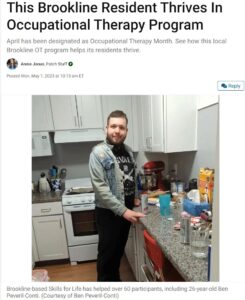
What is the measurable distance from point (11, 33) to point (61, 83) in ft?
0.56

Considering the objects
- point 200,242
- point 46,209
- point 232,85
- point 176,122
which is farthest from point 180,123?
point 46,209

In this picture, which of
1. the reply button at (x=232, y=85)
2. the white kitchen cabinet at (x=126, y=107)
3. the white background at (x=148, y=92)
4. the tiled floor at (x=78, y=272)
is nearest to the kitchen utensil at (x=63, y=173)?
the white kitchen cabinet at (x=126, y=107)

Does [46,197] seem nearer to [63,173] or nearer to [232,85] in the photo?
Answer: [63,173]

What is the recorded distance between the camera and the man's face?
1181 millimetres

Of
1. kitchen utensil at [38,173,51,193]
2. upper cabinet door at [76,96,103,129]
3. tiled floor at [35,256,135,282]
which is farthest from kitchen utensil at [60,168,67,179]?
tiled floor at [35,256,135,282]

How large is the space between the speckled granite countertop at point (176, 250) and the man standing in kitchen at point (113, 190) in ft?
0.46

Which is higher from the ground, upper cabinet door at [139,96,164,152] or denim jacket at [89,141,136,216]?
upper cabinet door at [139,96,164,152]

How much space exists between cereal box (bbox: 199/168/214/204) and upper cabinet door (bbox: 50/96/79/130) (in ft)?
4.95

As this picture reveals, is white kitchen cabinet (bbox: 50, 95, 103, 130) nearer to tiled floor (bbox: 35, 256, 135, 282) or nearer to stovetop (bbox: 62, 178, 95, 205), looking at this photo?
stovetop (bbox: 62, 178, 95, 205)

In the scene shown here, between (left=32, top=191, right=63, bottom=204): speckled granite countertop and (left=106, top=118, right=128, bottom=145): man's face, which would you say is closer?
(left=106, top=118, right=128, bottom=145): man's face

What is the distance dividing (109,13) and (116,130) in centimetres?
78

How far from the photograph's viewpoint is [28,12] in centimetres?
46

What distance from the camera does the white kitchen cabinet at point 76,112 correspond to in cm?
210

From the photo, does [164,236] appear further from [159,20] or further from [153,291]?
[159,20]
